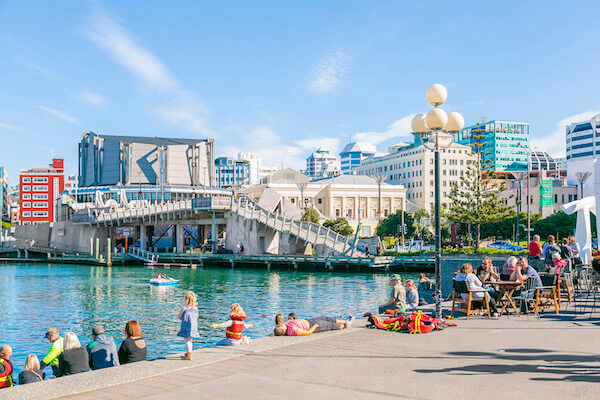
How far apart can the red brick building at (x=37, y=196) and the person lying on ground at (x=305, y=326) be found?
170 meters

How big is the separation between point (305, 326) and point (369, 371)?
3906mm

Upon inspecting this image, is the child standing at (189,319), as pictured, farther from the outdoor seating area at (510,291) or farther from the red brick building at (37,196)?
the red brick building at (37,196)

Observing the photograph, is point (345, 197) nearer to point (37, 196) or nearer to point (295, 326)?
point (37, 196)

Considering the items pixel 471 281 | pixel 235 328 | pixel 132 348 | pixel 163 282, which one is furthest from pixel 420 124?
pixel 163 282

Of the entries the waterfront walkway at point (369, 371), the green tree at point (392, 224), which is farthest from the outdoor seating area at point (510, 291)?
the green tree at point (392, 224)

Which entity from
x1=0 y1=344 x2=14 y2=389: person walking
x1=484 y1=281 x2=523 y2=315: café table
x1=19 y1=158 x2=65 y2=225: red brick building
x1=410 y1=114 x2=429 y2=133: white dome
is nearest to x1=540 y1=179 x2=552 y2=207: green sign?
x1=484 y1=281 x2=523 y2=315: café table

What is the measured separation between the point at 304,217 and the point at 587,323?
96.7 m

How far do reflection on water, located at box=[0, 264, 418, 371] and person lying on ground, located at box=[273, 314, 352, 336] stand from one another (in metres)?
8.44

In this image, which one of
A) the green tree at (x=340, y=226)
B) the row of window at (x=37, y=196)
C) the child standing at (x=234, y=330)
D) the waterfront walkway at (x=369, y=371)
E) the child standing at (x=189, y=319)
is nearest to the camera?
the waterfront walkway at (x=369, y=371)

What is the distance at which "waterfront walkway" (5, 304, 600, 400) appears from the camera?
7871 mm

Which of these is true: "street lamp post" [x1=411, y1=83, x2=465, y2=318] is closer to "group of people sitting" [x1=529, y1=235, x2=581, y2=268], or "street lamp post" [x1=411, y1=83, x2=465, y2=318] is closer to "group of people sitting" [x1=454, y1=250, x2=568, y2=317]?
"group of people sitting" [x1=454, y1=250, x2=568, y2=317]

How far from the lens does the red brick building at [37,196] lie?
16738 cm

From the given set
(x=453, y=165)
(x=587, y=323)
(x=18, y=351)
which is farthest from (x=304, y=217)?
(x=587, y=323)

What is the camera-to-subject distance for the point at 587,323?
1386 centimetres
